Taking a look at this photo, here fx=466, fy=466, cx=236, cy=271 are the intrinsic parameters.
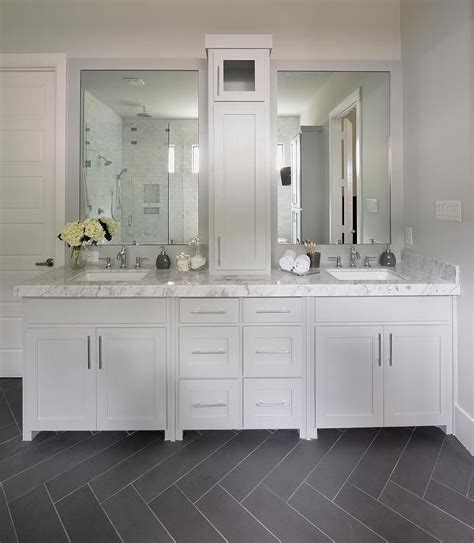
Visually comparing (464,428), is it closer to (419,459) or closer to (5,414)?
(419,459)

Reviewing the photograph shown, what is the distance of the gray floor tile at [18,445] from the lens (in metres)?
2.34

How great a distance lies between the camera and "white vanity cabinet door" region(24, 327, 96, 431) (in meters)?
2.42

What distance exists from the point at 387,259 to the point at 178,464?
182cm

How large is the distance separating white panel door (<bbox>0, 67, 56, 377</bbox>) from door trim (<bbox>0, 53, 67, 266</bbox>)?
0.17 ft

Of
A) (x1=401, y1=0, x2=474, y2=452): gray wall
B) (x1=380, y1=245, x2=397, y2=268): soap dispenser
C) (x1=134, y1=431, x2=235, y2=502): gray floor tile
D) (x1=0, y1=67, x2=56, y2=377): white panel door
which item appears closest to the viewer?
(x1=134, y1=431, x2=235, y2=502): gray floor tile

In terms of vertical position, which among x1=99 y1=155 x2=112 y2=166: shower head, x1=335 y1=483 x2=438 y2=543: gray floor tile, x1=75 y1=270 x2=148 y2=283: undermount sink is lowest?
x1=335 y1=483 x2=438 y2=543: gray floor tile

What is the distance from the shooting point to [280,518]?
1844mm

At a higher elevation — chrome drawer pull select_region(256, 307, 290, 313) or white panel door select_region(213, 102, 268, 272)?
white panel door select_region(213, 102, 268, 272)

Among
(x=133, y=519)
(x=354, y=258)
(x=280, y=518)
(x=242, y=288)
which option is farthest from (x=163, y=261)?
(x=280, y=518)

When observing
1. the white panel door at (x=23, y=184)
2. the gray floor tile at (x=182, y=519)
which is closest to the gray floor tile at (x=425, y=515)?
the gray floor tile at (x=182, y=519)

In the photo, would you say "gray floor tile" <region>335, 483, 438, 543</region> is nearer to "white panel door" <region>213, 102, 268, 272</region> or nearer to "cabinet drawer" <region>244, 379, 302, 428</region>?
"cabinet drawer" <region>244, 379, 302, 428</region>

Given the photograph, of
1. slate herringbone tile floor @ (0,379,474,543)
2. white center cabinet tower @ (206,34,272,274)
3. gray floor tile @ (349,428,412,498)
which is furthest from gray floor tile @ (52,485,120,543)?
white center cabinet tower @ (206,34,272,274)

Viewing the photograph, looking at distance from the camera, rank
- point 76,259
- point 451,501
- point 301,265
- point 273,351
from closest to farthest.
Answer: point 451,501, point 273,351, point 301,265, point 76,259

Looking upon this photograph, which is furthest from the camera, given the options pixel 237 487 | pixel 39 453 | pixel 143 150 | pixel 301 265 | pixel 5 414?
pixel 143 150
